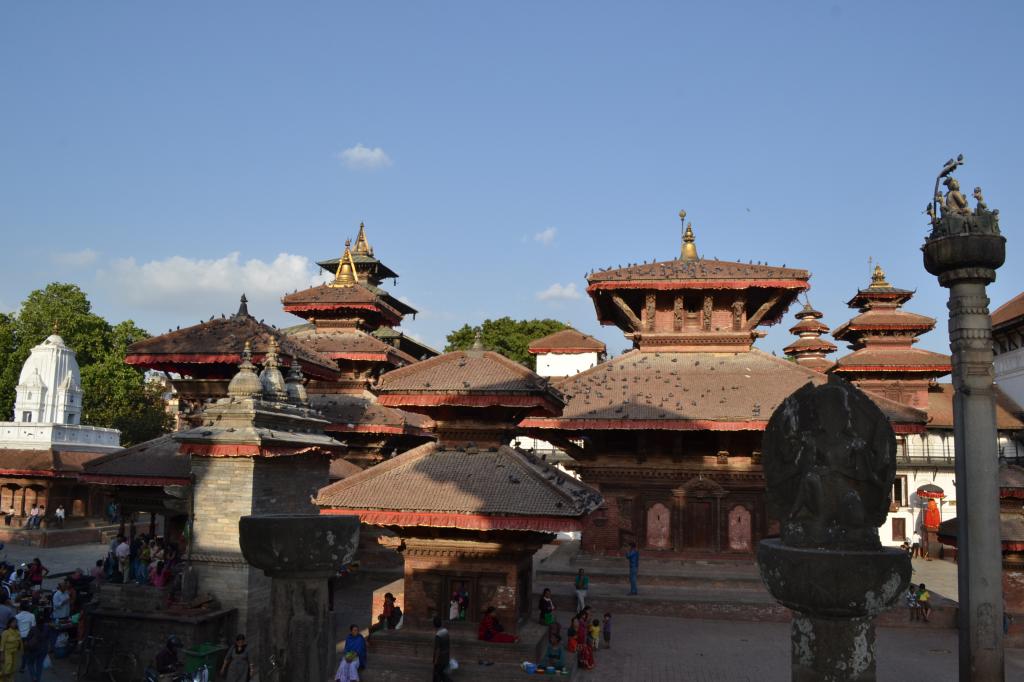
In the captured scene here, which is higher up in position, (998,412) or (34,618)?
(998,412)

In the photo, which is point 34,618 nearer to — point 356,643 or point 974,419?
point 356,643

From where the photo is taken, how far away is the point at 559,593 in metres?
20.4

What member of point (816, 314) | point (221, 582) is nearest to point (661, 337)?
point (221, 582)

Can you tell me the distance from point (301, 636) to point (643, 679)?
9512 mm

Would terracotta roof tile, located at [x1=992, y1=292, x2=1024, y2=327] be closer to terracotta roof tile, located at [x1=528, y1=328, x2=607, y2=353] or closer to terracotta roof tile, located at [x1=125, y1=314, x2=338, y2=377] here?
terracotta roof tile, located at [x1=528, y1=328, x2=607, y2=353]

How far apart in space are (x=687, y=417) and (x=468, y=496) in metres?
9.38

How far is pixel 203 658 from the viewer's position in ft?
47.1

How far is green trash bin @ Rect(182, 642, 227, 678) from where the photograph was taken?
1432 centimetres

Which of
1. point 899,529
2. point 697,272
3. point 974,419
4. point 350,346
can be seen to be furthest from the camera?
point 899,529

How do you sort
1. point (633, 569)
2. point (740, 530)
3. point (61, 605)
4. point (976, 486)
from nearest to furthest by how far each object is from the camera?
point (976, 486) < point (61, 605) < point (633, 569) < point (740, 530)

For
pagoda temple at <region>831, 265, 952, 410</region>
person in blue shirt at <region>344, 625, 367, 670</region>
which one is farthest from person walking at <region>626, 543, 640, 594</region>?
pagoda temple at <region>831, 265, 952, 410</region>

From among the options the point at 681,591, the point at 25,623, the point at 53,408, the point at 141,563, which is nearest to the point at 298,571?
the point at 25,623

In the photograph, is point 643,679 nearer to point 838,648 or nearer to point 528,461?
point 528,461

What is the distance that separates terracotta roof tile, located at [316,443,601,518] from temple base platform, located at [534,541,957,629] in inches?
251
